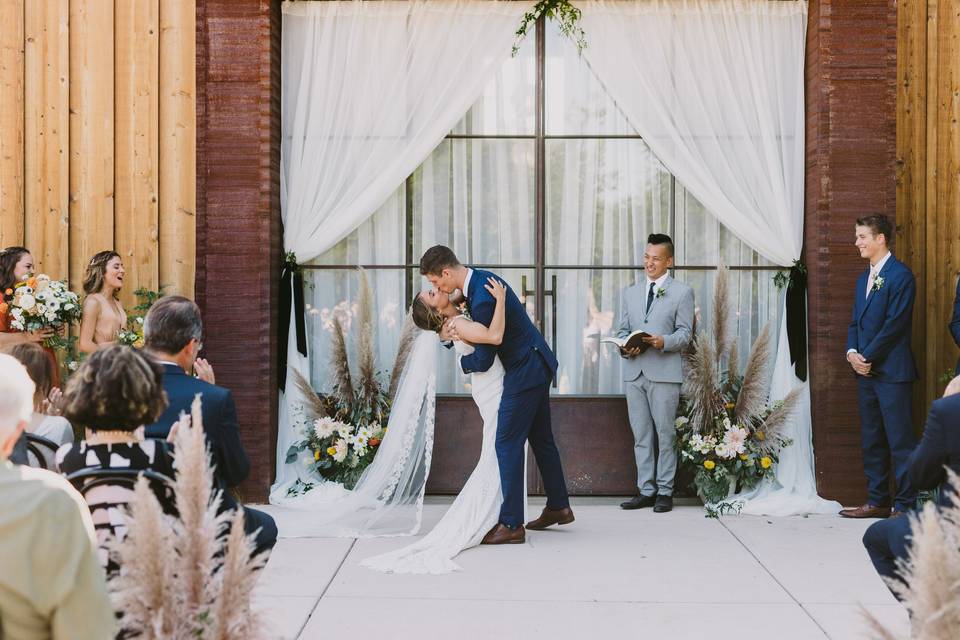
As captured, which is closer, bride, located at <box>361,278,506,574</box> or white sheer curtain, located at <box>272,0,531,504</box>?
bride, located at <box>361,278,506,574</box>

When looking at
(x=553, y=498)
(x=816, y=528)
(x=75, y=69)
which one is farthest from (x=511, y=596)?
(x=75, y=69)

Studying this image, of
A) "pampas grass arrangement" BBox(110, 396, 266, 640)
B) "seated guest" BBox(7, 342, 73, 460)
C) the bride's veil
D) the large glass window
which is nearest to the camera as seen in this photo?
"pampas grass arrangement" BBox(110, 396, 266, 640)

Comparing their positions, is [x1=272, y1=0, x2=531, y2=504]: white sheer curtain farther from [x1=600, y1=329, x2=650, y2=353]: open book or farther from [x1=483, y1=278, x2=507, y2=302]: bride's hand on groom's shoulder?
[x1=600, y1=329, x2=650, y2=353]: open book

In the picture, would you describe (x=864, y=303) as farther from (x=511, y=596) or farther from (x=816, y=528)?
(x=511, y=596)

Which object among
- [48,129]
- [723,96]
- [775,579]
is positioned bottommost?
[775,579]

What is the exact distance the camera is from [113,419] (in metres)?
2.55

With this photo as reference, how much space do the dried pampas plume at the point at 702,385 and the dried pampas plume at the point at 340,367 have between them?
7.03 ft

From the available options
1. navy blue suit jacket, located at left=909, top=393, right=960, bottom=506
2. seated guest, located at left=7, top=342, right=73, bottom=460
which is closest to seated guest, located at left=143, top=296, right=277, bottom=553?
seated guest, located at left=7, top=342, right=73, bottom=460

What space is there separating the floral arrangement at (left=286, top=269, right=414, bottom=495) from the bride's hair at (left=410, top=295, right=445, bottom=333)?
1011 mm

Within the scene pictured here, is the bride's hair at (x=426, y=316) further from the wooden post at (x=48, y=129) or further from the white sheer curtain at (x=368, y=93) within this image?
the wooden post at (x=48, y=129)

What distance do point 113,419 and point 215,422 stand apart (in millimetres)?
543

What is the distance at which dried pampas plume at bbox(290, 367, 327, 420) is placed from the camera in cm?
630

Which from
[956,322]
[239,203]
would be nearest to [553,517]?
[956,322]

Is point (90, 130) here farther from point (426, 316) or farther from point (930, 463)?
point (930, 463)
